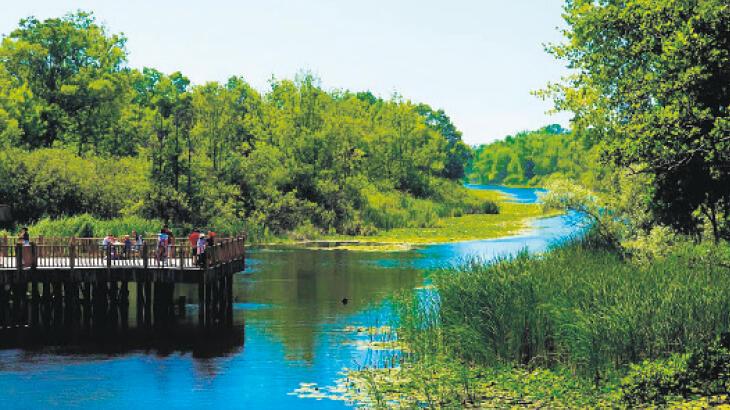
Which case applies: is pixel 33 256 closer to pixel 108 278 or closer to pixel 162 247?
pixel 108 278

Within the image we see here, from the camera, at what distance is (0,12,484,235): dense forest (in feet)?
225

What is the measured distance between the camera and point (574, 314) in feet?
83.6

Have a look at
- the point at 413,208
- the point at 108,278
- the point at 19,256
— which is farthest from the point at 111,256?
the point at 413,208

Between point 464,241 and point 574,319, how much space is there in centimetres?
5193

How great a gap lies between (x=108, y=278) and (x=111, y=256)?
1.74 meters

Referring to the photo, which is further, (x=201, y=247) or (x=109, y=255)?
(x=109, y=255)

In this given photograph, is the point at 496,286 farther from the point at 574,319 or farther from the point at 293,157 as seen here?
the point at 293,157

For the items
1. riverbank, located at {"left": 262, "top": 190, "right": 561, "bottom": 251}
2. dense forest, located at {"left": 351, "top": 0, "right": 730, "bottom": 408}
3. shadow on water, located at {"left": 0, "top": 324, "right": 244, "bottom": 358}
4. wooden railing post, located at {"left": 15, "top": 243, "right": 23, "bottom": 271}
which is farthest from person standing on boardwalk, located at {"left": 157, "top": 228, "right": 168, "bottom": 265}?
riverbank, located at {"left": 262, "top": 190, "right": 561, "bottom": 251}

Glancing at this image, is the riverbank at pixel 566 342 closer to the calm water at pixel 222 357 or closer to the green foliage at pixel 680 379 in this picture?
the green foliage at pixel 680 379

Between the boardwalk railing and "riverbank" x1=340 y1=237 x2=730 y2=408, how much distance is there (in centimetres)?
1124

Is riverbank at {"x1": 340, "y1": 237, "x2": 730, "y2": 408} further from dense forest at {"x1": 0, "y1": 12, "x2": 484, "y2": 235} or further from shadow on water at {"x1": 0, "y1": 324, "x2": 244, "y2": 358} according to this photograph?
dense forest at {"x1": 0, "y1": 12, "x2": 484, "y2": 235}

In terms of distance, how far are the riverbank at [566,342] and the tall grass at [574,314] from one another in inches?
1.3

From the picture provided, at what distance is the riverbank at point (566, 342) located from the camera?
74.8 feet

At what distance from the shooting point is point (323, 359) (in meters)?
31.1
